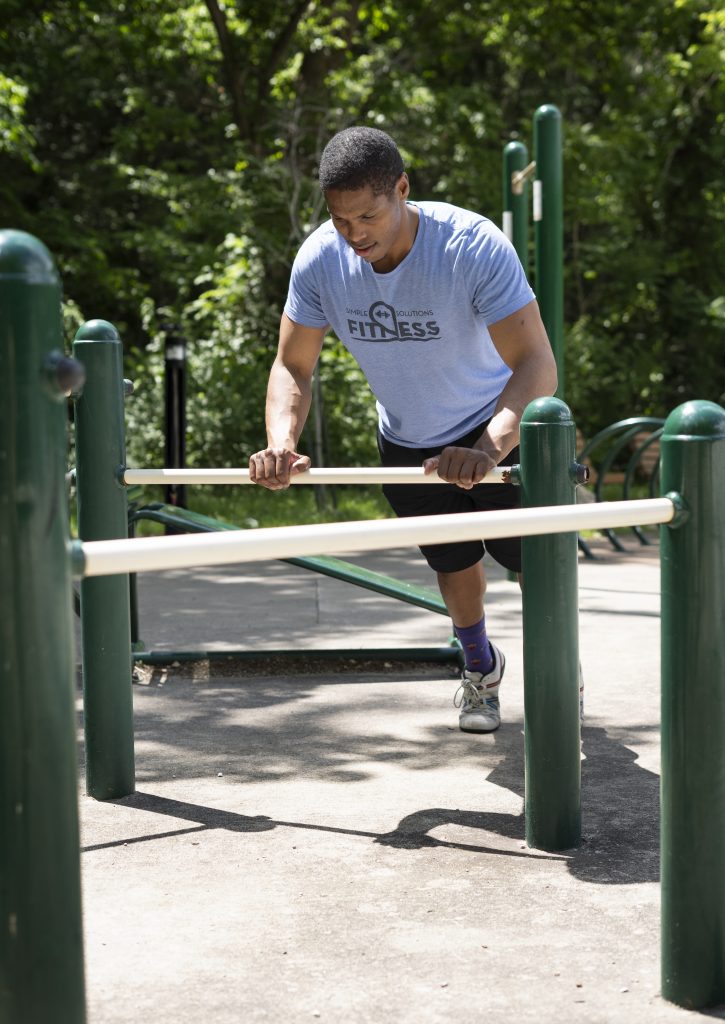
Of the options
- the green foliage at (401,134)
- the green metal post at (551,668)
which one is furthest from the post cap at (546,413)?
the green foliage at (401,134)

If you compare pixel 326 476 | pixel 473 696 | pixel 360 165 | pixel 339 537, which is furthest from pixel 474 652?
pixel 339 537

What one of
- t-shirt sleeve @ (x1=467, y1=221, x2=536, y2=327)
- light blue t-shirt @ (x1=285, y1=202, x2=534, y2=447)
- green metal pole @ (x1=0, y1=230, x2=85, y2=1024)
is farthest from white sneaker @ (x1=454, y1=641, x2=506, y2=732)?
green metal pole @ (x1=0, y1=230, x2=85, y2=1024)

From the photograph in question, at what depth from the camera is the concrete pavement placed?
2.40 m

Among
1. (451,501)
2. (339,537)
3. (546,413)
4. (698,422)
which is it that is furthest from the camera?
(451,501)

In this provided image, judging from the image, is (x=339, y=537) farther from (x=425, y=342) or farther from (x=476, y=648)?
(x=476, y=648)

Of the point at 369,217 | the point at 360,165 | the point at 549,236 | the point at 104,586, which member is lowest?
the point at 104,586

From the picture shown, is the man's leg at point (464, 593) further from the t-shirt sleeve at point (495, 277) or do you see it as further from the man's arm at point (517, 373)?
the t-shirt sleeve at point (495, 277)

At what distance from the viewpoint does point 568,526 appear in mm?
2287

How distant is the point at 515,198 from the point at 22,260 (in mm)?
6863

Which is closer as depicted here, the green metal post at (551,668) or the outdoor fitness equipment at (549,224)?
the green metal post at (551,668)

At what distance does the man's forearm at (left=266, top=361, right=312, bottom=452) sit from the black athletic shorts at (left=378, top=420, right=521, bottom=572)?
339 millimetres

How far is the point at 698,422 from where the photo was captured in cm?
232

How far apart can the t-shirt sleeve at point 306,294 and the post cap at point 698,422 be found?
65.9 inches

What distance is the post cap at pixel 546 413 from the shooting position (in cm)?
304
